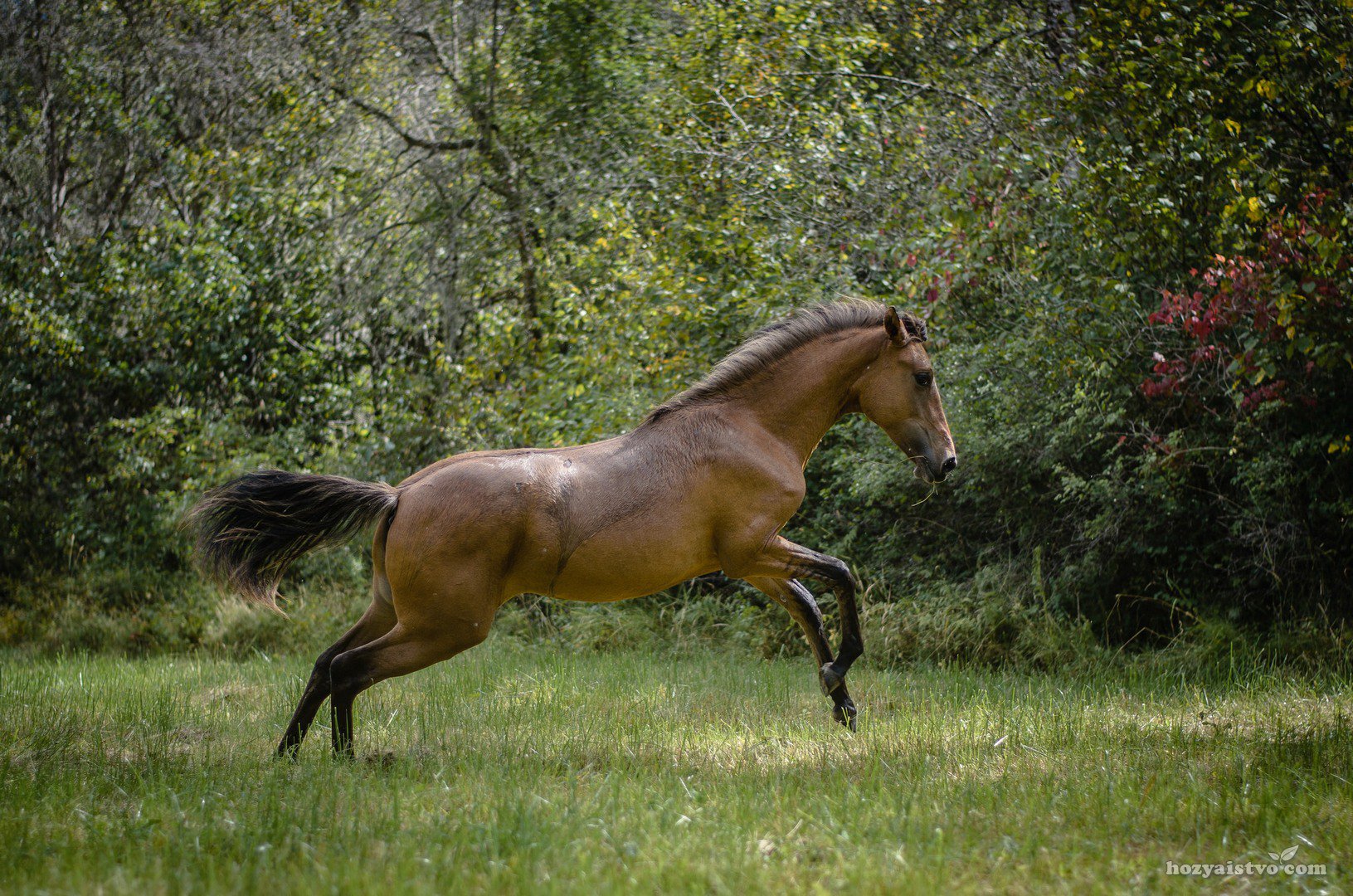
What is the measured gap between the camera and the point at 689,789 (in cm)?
473

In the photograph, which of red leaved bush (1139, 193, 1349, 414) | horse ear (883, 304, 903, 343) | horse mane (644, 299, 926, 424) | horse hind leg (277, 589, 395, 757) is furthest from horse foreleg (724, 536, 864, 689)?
red leaved bush (1139, 193, 1349, 414)

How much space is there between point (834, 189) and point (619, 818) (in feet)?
25.8

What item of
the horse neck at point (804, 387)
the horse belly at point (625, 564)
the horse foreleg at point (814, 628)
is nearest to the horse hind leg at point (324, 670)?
the horse belly at point (625, 564)

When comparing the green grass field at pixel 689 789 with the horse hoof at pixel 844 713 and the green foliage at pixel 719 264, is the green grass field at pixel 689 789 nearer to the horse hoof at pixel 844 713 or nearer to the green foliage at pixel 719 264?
the horse hoof at pixel 844 713

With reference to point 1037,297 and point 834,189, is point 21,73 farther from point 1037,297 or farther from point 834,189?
point 1037,297

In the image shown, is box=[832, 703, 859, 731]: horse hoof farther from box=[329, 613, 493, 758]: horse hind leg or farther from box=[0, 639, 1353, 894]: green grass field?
box=[329, 613, 493, 758]: horse hind leg

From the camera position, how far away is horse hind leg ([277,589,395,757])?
17.7 ft

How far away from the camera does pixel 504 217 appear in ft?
48.4

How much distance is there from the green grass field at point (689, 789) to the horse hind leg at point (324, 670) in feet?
0.39

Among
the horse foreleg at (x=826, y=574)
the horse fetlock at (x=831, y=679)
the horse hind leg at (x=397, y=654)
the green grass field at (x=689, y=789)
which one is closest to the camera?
the green grass field at (x=689, y=789)

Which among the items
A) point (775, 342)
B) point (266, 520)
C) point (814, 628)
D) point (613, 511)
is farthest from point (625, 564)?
point (266, 520)

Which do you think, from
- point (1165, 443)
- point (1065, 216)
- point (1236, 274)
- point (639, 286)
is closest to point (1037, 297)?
point (1065, 216)

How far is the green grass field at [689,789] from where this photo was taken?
3.58 m

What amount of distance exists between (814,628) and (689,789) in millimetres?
1714
